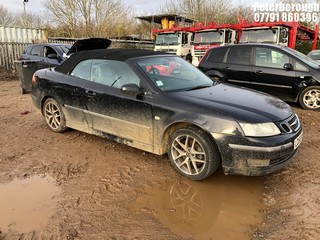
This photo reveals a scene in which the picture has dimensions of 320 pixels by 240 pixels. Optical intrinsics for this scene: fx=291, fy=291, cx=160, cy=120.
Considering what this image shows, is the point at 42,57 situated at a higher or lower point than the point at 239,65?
higher

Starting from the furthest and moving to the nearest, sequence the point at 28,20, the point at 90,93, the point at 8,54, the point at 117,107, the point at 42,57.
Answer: the point at 28,20 < the point at 8,54 < the point at 42,57 < the point at 90,93 < the point at 117,107

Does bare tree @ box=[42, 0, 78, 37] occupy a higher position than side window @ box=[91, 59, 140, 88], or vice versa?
bare tree @ box=[42, 0, 78, 37]

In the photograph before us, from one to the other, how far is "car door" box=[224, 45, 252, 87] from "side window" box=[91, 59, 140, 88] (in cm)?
420

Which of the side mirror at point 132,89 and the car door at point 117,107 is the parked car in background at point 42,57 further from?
the side mirror at point 132,89

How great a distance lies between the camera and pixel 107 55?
181 inches

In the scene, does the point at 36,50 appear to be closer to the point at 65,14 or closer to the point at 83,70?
the point at 83,70

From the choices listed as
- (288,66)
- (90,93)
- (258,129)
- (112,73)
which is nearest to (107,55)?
(112,73)

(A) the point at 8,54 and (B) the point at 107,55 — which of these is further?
(A) the point at 8,54

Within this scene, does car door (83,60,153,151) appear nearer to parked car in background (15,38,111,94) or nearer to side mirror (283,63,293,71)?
parked car in background (15,38,111,94)

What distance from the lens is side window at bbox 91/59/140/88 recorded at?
13.6 ft

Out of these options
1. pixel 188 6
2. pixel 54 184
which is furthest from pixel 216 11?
pixel 54 184

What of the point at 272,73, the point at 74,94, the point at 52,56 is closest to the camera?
the point at 74,94

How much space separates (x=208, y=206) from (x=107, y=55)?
9.11 ft

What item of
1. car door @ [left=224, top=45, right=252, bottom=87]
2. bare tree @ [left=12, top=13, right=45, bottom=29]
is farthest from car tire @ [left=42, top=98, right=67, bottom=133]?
bare tree @ [left=12, top=13, right=45, bottom=29]
